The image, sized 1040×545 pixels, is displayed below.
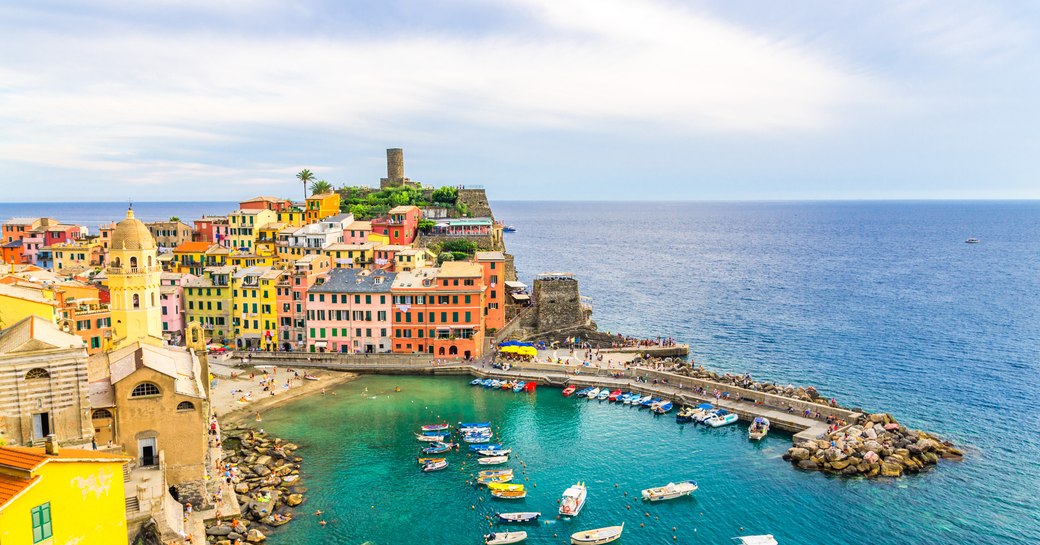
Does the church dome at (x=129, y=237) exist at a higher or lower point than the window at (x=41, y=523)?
higher

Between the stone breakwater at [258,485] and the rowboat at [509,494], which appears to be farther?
the rowboat at [509,494]

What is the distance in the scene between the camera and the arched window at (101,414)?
130 feet

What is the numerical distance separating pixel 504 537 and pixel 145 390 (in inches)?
895

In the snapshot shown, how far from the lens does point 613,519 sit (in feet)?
145

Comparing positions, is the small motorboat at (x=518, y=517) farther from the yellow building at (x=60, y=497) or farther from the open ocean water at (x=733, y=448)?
the yellow building at (x=60, y=497)

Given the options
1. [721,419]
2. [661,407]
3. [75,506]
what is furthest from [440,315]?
[75,506]

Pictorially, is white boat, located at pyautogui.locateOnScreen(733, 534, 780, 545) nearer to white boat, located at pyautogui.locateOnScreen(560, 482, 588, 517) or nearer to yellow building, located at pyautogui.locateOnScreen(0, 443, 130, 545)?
white boat, located at pyautogui.locateOnScreen(560, 482, 588, 517)

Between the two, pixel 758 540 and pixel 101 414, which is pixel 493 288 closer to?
pixel 758 540

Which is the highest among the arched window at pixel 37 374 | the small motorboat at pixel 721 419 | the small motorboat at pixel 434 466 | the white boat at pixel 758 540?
the arched window at pixel 37 374

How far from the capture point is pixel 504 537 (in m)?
41.4

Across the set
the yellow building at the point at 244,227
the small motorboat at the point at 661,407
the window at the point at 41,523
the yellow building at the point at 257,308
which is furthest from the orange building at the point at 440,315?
the window at the point at 41,523

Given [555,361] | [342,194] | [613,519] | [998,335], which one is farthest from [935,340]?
[342,194]

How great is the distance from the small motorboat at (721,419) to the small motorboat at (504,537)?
24790 millimetres

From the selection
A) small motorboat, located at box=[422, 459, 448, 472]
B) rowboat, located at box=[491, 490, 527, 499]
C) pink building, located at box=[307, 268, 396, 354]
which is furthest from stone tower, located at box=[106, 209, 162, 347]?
rowboat, located at box=[491, 490, 527, 499]
